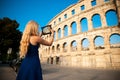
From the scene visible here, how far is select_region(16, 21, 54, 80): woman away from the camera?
2.05 m

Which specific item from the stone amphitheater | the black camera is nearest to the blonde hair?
the black camera

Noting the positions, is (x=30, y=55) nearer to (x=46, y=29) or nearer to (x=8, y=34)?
(x=46, y=29)

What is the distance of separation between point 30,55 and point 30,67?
24cm

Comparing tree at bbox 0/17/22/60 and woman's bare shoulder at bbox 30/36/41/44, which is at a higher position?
tree at bbox 0/17/22/60

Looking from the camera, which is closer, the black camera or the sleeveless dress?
the sleeveless dress

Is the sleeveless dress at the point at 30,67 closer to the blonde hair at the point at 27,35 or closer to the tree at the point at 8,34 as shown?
the blonde hair at the point at 27,35

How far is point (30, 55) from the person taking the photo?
7.01ft

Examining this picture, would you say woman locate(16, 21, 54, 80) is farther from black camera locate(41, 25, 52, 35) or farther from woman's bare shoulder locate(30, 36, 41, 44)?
black camera locate(41, 25, 52, 35)

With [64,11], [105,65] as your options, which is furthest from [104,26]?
[64,11]

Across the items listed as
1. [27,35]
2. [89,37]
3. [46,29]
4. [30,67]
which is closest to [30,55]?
[30,67]

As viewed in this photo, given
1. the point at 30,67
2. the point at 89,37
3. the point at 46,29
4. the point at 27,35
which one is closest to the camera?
the point at 30,67

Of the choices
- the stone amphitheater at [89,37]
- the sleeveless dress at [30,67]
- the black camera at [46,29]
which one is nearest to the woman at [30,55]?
the sleeveless dress at [30,67]

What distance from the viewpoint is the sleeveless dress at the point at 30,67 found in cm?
204

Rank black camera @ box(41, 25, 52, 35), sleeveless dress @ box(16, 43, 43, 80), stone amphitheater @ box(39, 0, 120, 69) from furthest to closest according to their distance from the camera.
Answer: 1. stone amphitheater @ box(39, 0, 120, 69)
2. black camera @ box(41, 25, 52, 35)
3. sleeveless dress @ box(16, 43, 43, 80)
